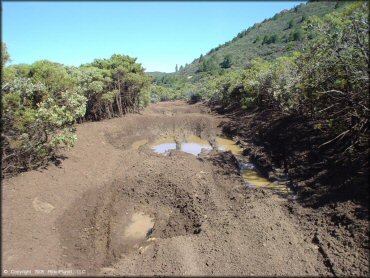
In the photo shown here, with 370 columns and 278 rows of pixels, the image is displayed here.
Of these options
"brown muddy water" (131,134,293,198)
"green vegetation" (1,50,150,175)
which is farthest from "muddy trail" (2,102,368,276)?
"green vegetation" (1,50,150,175)

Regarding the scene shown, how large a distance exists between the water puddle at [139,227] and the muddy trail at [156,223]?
0.05 meters

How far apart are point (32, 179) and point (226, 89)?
42.4 m

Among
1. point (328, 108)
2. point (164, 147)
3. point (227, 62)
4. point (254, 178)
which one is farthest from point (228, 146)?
point (227, 62)

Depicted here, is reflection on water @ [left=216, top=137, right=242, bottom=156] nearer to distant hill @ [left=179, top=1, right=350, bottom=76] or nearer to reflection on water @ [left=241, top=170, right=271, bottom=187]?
reflection on water @ [left=241, top=170, right=271, bottom=187]

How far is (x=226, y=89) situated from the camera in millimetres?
52188

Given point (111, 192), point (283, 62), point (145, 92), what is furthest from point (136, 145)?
point (283, 62)

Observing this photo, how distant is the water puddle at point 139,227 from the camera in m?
12.3

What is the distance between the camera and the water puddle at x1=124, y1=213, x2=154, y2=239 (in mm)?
12312

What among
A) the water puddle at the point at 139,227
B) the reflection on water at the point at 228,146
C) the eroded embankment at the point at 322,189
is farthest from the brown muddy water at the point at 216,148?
the water puddle at the point at 139,227

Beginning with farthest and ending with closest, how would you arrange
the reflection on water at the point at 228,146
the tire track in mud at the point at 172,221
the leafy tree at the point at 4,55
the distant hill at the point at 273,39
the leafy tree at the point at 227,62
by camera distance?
the leafy tree at the point at 227,62
the distant hill at the point at 273,39
the reflection on water at the point at 228,146
the leafy tree at the point at 4,55
the tire track in mud at the point at 172,221

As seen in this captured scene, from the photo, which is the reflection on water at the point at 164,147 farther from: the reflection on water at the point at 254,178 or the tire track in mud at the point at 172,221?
the reflection on water at the point at 254,178

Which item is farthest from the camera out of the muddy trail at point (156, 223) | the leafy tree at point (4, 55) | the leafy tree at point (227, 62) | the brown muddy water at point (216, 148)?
the leafy tree at point (227, 62)

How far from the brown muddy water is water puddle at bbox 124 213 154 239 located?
22.0 feet

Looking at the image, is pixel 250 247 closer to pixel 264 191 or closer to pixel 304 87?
pixel 264 191
